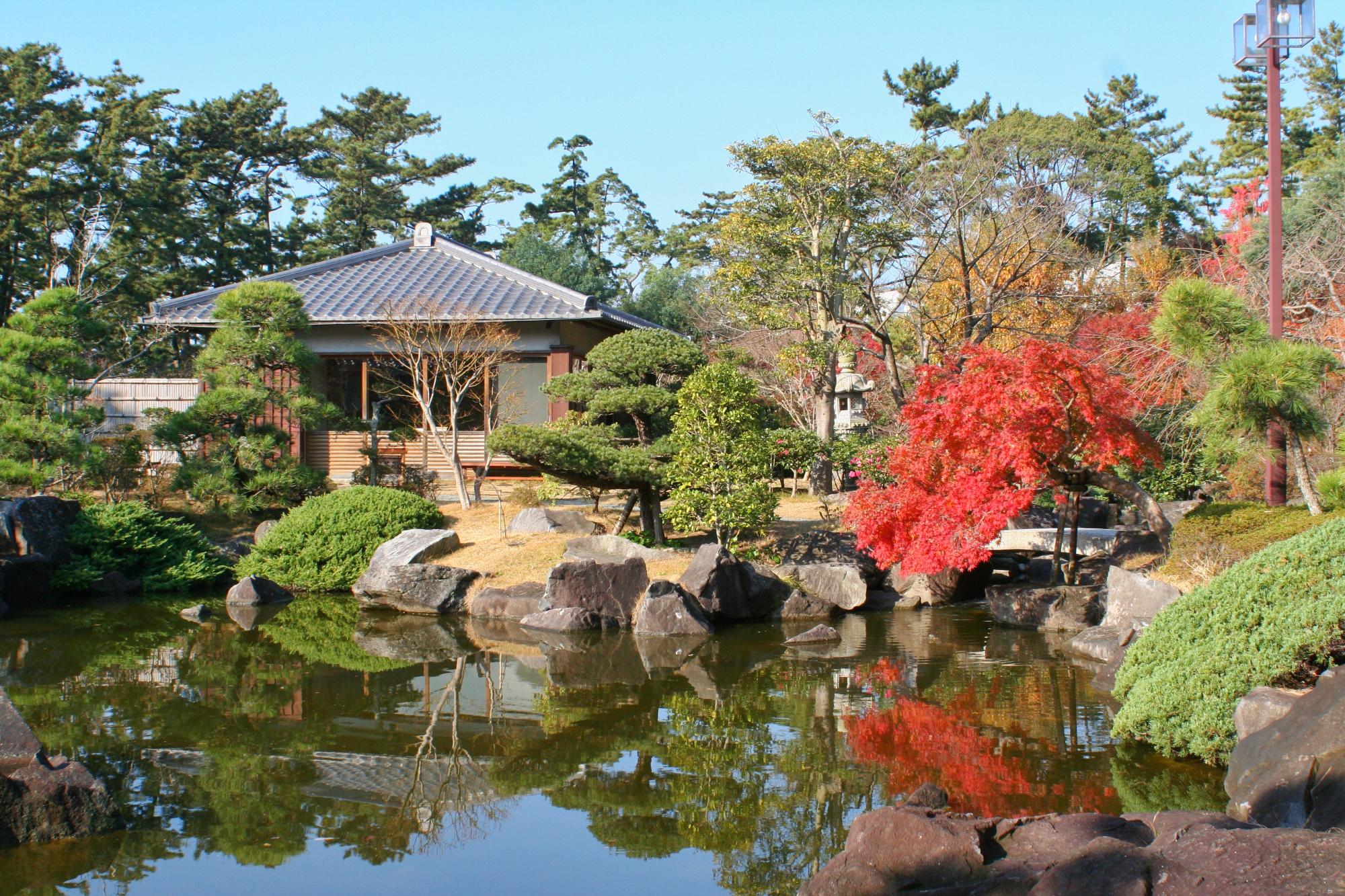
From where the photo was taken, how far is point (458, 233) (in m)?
32.1

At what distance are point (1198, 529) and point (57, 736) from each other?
Answer: 9.42m

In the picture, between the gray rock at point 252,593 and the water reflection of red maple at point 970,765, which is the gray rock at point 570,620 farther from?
the water reflection of red maple at point 970,765

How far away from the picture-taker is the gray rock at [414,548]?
12570 millimetres

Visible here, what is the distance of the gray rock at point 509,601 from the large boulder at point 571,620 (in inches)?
15.3

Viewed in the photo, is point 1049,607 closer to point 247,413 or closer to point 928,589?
point 928,589

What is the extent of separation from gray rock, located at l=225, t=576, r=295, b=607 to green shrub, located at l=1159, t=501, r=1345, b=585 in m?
9.82

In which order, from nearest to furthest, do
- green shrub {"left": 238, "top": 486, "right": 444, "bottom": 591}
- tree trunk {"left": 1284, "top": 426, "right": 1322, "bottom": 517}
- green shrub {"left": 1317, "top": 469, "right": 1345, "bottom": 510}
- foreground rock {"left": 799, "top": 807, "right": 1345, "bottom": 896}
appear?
1. foreground rock {"left": 799, "top": 807, "right": 1345, "bottom": 896}
2. green shrub {"left": 1317, "top": 469, "right": 1345, "bottom": 510}
3. tree trunk {"left": 1284, "top": 426, "right": 1322, "bottom": 517}
4. green shrub {"left": 238, "top": 486, "right": 444, "bottom": 591}

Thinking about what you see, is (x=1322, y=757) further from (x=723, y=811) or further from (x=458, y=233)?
(x=458, y=233)

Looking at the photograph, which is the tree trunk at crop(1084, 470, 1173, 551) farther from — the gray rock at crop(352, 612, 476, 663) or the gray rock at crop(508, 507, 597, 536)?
the gray rock at crop(352, 612, 476, 663)

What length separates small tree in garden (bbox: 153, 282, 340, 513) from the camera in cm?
1447

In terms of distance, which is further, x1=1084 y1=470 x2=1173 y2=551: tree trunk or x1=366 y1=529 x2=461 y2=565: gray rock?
x1=366 y1=529 x2=461 y2=565: gray rock

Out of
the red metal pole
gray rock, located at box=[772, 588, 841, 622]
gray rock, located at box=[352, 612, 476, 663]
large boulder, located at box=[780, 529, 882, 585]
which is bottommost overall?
gray rock, located at box=[352, 612, 476, 663]

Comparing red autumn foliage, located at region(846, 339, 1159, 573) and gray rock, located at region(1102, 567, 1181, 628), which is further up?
red autumn foliage, located at region(846, 339, 1159, 573)

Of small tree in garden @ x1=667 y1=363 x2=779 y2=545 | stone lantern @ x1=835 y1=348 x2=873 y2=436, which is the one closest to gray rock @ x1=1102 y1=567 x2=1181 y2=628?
small tree in garden @ x1=667 y1=363 x2=779 y2=545
